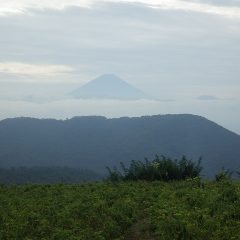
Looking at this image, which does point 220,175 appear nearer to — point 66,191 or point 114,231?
point 66,191

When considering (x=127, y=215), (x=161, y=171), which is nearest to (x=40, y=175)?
(x=161, y=171)

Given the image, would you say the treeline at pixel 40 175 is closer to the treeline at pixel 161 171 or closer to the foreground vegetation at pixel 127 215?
the treeline at pixel 161 171

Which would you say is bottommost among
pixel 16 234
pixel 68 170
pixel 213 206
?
pixel 68 170

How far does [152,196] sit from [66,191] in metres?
5.77

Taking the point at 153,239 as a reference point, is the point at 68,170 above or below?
below

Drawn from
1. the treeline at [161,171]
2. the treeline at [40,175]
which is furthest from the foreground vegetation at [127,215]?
the treeline at [40,175]

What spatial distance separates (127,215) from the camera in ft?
52.7

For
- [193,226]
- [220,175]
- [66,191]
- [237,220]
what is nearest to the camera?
[193,226]

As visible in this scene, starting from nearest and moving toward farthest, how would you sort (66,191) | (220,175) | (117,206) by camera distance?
(117,206)
(66,191)
(220,175)

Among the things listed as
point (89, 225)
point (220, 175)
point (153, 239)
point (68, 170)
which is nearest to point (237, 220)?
point (153, 239)

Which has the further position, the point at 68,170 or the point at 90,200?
the point at 68,170

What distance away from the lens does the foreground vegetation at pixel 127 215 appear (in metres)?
13.5

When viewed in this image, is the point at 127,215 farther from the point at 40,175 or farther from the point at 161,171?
the point at 40,175

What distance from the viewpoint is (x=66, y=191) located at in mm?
23234
